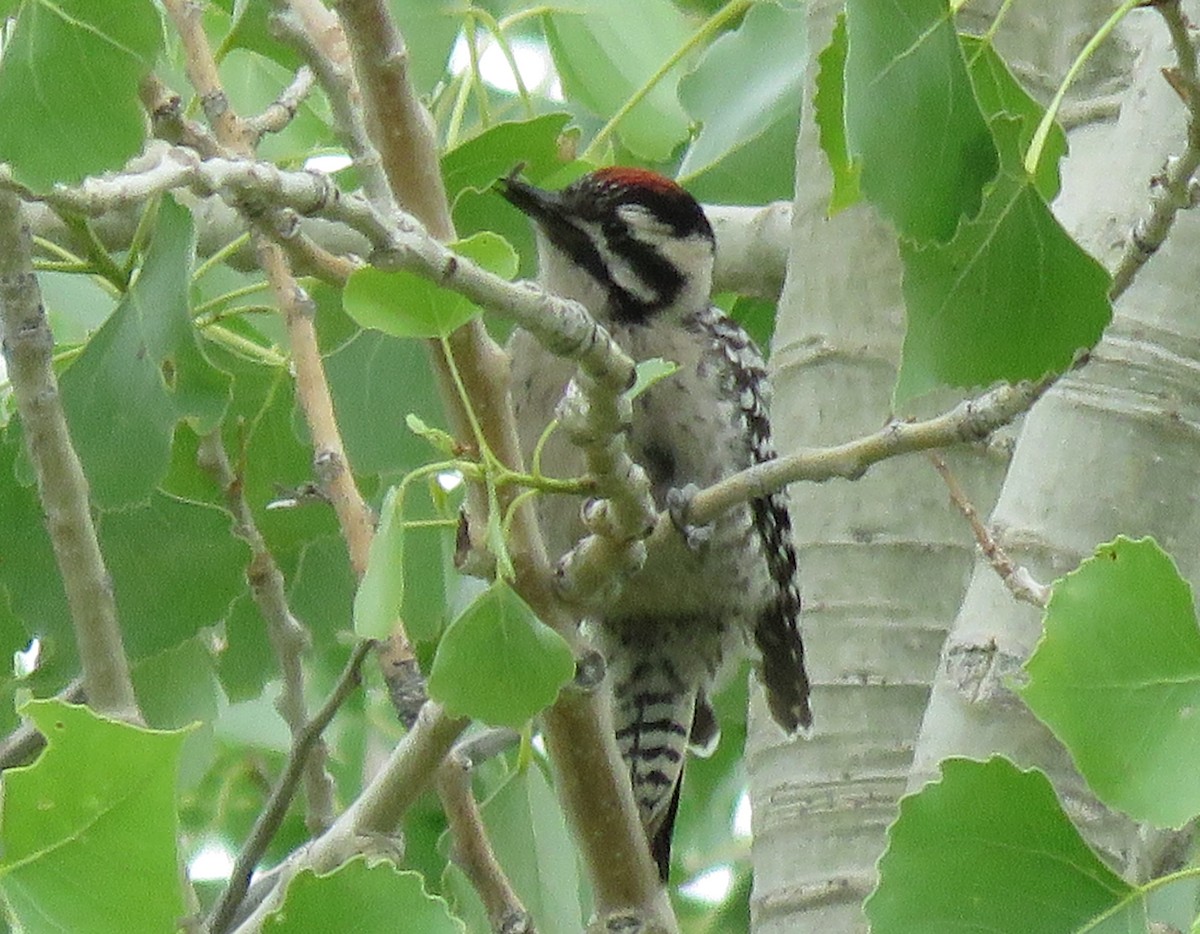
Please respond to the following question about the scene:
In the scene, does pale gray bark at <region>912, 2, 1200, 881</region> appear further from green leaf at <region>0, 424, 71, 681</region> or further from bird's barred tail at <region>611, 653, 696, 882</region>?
green leaf at <region>0, 424, 71, 681</region>

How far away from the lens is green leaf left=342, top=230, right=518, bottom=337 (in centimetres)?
129

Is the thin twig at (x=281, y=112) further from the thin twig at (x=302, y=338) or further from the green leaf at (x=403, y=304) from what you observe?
the green leaf at (x=403, y=304)

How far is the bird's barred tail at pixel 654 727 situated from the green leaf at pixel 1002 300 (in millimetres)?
1344

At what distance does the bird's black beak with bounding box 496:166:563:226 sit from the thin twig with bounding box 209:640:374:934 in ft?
1.92

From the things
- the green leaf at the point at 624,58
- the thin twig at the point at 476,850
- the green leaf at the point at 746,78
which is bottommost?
the thin twig at the point at 476,850

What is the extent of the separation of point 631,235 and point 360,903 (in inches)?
61.4

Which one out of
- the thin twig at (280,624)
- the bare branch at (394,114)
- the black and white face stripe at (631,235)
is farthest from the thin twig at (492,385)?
the black and white face stripe at (631,235)

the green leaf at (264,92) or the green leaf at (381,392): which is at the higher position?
the green leaf at (264,92)

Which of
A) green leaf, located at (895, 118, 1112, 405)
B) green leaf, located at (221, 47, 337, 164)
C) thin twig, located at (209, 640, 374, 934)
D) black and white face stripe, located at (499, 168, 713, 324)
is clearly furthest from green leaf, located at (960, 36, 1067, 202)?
green leaf, located at (221, 47, 337, 164)

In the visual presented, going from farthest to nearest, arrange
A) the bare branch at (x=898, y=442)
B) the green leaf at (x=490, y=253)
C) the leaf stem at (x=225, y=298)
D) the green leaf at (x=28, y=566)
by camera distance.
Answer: the green leaf at (x=28, y=566) → the leaf stem at (x=225, y=298) → the bare branch at (x=898, y=442) → the green leaf at (x=490, y=253)

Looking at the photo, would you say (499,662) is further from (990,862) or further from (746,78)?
(746,78)

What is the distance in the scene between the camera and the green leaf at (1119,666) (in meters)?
1.30

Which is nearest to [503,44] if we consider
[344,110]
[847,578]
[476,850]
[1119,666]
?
[344,110]

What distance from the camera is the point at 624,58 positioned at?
232 centimetres
